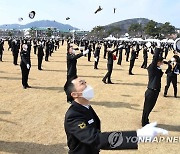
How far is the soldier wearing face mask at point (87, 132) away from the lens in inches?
102

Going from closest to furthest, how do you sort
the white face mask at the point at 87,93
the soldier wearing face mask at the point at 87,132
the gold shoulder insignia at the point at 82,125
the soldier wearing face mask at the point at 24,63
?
the soldier wearing face mask at the point at 87,132, the gold shoulder insignia at the point at 82,125, the white face mask at the point at 87,93, the soldier wearing face mask at the point at 24,63

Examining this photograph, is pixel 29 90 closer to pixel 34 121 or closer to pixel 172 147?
pixel 34 121

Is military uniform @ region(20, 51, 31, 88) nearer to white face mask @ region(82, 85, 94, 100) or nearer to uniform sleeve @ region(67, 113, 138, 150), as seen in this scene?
white face mask @ region(82, 85, 94, 100)

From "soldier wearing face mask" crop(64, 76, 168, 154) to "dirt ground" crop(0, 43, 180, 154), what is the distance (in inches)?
128

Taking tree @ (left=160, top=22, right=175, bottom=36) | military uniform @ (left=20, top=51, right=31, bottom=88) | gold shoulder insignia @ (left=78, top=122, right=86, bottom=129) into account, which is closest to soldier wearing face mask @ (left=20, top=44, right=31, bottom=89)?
military uniform @ (left=20, top=51, right=31, bottom=88)

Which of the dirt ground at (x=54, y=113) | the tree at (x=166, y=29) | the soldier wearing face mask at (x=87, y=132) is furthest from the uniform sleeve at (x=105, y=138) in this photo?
the tree at (x=166, y=29)

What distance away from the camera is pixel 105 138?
2.67 m

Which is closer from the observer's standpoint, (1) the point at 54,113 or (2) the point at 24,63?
(1) the point at 54,113

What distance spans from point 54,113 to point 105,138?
248 inches

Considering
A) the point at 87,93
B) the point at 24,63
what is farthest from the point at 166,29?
the point at 87,93

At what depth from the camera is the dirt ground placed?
6484 millimetres

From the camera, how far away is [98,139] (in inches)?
106

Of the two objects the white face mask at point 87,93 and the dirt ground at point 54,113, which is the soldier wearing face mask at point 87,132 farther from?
the dirt ground at point 54,113

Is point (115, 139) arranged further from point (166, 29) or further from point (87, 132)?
point (166, 29)
